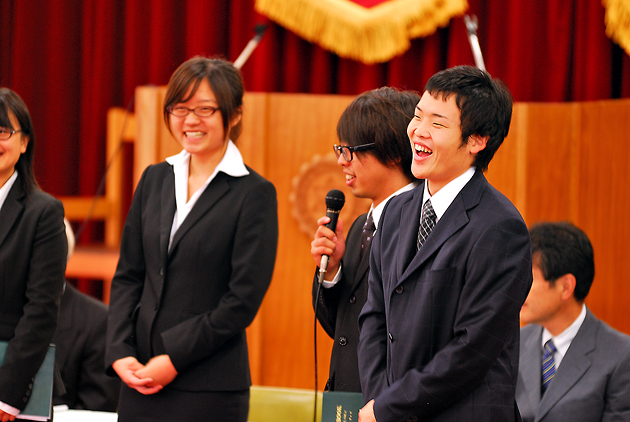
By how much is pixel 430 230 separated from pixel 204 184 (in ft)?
2.34

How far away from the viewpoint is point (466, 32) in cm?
394

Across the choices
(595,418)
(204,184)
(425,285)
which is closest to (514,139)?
(595,418)

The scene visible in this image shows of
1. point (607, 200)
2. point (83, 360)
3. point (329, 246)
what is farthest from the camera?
point (607, 200)

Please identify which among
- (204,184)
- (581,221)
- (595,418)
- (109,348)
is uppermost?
(204,184)

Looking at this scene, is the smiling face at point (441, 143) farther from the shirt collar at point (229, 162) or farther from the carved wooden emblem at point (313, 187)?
the carved wooden emblem at point (313, 187)

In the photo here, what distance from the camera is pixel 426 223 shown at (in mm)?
1435

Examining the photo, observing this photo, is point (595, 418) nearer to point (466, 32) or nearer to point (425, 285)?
point (425, 285)

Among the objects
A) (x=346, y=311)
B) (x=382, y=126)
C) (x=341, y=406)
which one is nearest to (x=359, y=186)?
(x=382, y=126)

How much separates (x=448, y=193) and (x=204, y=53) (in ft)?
10.7

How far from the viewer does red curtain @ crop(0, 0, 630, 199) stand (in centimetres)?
386

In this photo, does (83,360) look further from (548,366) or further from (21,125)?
(548,366)

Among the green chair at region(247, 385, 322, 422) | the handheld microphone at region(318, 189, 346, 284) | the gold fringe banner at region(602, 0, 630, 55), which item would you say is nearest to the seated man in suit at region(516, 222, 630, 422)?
the green chair at region(247, 385, 322, 422)

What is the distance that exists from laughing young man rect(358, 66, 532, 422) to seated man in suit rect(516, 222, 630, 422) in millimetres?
733

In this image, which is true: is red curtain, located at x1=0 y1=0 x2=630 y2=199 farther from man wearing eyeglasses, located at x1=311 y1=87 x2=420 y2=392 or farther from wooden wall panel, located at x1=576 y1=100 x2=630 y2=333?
man wearing eyeglasses, located at x1=311 y1=87 x2=420 y2=392
